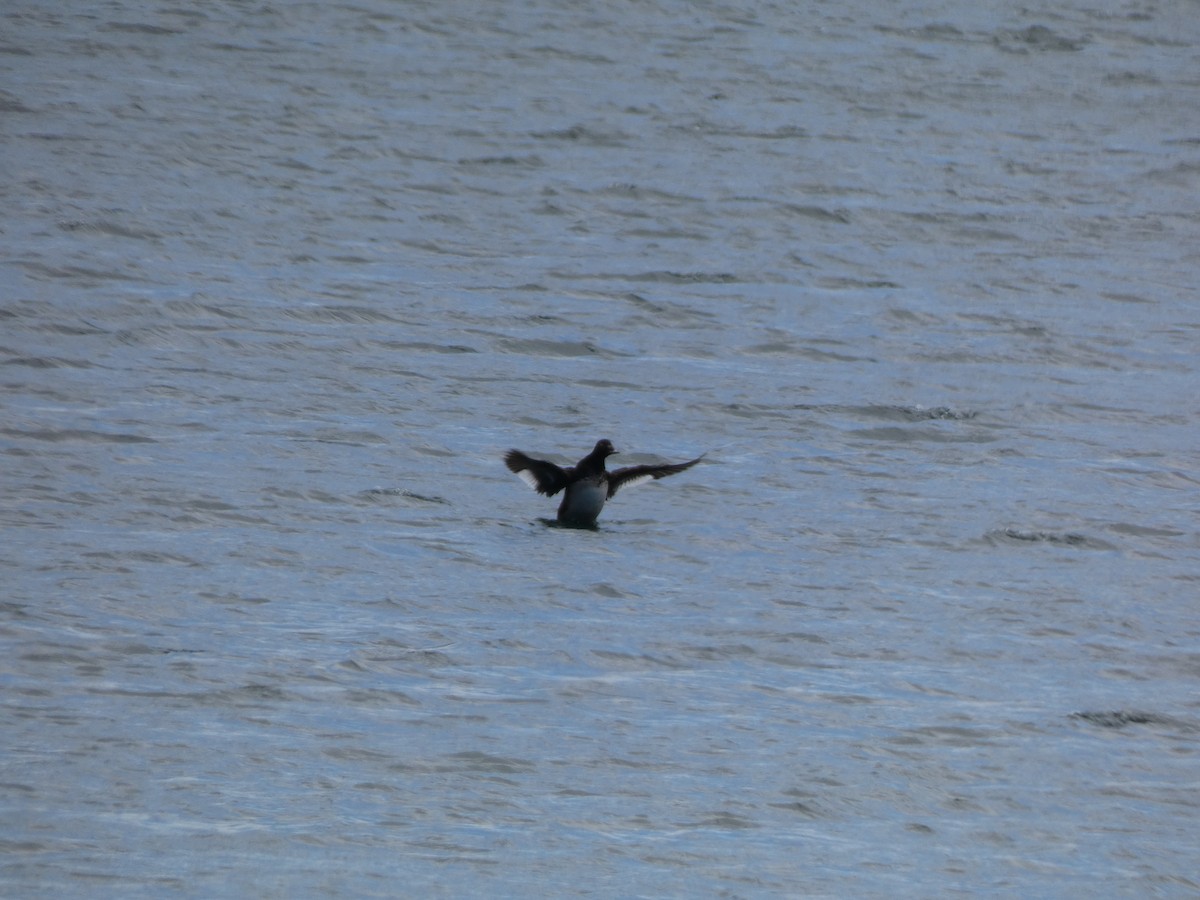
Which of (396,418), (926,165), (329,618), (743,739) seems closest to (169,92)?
(926,165)

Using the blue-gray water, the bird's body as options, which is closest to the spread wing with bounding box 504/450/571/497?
the bird's body

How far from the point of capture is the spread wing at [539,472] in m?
13.6

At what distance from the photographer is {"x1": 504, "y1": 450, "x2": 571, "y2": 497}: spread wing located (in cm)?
1361

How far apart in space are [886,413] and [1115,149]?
1118 cm

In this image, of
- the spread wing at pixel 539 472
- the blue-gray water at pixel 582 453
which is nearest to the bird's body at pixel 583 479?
the spread wing at pixel 539 472

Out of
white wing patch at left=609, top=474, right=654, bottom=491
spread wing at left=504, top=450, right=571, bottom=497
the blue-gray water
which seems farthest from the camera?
white wing patch at left=609, top=474, right=654, bottom=491

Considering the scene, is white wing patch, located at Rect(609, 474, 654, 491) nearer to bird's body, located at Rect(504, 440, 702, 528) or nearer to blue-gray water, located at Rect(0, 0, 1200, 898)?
bird's body, located at Rect(504, 440, 702, 528)

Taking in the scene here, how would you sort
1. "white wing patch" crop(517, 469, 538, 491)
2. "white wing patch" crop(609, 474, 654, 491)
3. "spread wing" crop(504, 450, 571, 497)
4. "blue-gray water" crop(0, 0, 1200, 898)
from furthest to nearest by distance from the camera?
1. "white wing patch" crop(609, 474, 654, 491)
2. "white wing patch" crop(517, 469, 538, 491)
3. "spread wing" crop(504, 450, 571, 497)
4. "blue-gray water" crop(0, 0, 1200, 898)

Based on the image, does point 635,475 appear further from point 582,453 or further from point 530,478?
point 582,453

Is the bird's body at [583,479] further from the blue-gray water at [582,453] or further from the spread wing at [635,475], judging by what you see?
the blue-gray water at [582,453]

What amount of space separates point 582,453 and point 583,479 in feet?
5.26

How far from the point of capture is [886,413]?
1719 centimetres

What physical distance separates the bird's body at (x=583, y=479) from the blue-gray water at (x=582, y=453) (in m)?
0.18

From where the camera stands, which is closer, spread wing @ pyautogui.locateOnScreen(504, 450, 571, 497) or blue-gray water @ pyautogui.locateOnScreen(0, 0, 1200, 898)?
blue-gray water @ pyautogui.locateOnScreen(0, 0, 1200, 898)
